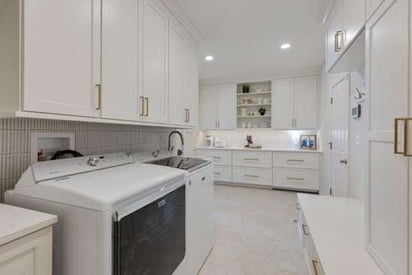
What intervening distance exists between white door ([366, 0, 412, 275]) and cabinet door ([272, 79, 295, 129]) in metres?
3.58

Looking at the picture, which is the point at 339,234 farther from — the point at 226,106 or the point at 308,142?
the point at 226,106

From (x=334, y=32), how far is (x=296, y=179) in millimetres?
3152

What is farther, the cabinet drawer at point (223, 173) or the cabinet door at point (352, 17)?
the cabinet drawer at point (223, 173)

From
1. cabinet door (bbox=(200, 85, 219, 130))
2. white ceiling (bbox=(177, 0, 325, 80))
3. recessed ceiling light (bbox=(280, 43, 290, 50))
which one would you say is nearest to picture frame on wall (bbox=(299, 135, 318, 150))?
white ceiling (bbox=(177, 0, 325, 80))

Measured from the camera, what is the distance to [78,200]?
0.87 meters

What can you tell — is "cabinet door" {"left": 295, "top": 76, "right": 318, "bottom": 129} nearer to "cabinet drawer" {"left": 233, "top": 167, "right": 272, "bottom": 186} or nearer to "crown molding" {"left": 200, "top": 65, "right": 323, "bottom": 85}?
"crown molding" {"left": 200, "top": 65, "right": 323, "bottom": 85}

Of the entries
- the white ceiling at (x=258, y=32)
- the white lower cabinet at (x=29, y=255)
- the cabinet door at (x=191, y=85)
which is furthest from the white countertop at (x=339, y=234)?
the white ceiling at (x=258, y=32)

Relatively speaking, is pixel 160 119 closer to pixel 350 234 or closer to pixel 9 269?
pixel 9 269

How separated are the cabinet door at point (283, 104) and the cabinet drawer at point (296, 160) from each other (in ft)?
2.13

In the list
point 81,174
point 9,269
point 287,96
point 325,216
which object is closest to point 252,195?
point 287,96

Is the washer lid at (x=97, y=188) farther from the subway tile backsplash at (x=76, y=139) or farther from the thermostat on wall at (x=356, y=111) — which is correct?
the thermostat on wall at (x=356, y=111)

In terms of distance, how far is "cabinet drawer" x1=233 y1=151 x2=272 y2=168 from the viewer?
452 centimetres

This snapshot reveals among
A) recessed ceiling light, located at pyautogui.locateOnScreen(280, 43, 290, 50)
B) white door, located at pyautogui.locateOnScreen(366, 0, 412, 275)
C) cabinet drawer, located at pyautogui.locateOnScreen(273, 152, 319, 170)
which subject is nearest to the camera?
white door, located at pyautogui.locateOnScreen(366, 0, 412, 275)

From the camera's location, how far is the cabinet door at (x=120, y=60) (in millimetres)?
1293
